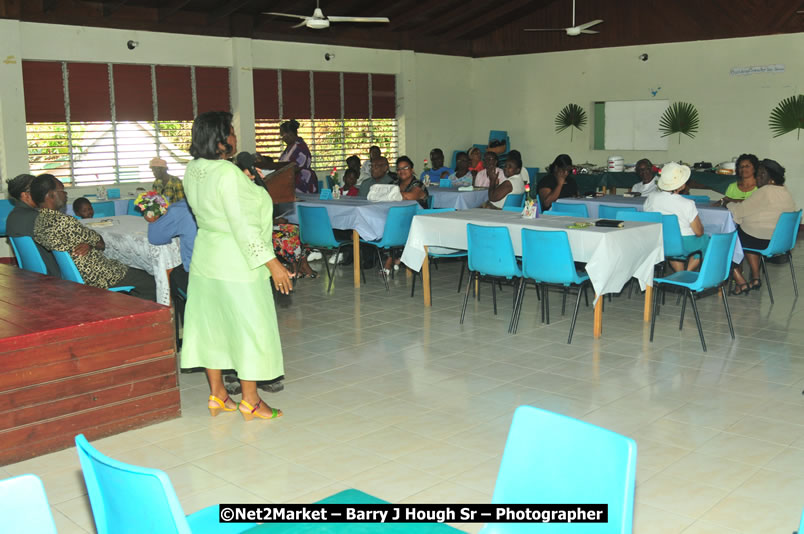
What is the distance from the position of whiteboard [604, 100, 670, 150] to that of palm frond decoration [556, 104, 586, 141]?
0.41m

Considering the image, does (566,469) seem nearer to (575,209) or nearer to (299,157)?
(575,209)

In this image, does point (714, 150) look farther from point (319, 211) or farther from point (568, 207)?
point (319, 211)

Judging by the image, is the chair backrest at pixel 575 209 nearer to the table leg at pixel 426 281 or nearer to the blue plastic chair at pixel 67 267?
the table leg at pixel 426 281

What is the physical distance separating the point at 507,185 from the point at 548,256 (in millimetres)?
2865

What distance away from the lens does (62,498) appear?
10.9 feet

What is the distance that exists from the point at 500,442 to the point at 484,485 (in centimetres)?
49

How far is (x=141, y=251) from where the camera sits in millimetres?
5809

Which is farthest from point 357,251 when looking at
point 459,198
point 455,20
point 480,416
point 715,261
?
point 455,20

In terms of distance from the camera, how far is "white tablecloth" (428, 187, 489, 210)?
923 cm

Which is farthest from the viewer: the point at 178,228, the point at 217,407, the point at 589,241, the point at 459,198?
the point at 459,198

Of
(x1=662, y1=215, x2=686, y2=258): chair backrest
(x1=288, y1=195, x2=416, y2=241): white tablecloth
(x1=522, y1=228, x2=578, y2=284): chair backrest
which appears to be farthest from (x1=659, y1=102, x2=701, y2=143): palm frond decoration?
(x1=522, y1=228, x2=578, y2=284): chair backrest

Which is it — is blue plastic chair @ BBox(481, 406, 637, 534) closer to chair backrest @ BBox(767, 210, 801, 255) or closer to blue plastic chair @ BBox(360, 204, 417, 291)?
blue plastic chair @ BBox(360, 204, 417, 291)

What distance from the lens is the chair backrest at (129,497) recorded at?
1.55 meters

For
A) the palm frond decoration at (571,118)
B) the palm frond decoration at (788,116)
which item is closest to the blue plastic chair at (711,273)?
the palm frond decoration at (788,116)
